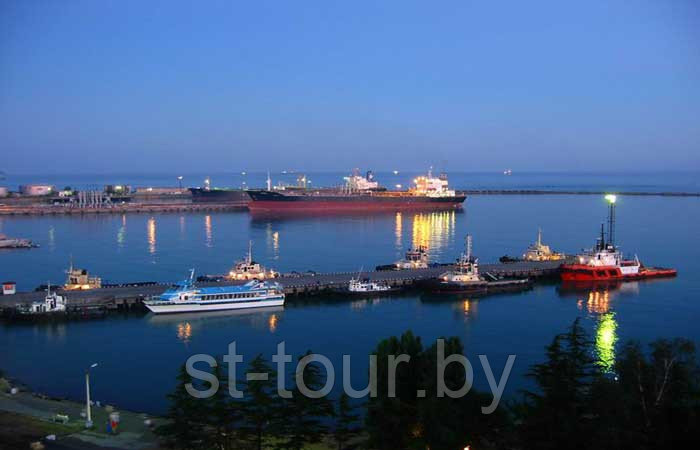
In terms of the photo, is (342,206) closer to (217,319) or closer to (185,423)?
(217,319)

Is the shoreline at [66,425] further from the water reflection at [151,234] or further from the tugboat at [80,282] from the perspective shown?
the water reflection at [151,234]

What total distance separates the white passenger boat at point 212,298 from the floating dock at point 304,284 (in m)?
0.97

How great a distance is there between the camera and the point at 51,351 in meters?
14.0

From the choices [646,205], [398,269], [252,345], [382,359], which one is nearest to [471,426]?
[382,359]

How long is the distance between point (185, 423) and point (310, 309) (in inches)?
409

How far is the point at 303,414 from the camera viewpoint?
7.88 meters

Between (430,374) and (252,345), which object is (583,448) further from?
(252,345)

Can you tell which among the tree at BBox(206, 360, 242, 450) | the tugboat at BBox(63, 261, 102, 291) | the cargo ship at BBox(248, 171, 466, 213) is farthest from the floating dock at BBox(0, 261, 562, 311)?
the cargo ship at BBox(248, 171, 466, 213)

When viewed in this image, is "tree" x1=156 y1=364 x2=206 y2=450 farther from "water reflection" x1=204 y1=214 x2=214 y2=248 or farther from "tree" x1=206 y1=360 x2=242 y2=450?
"water reflection" x1=204 y1=214 x2=214 y2=248

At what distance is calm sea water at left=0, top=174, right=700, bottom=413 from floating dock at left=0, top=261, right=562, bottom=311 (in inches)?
32.5

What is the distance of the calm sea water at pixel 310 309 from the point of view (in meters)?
13.3

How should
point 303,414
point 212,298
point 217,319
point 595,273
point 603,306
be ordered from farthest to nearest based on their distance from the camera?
1. point 595,273
2. point 603,306
3. point 212,298
4. point 217,319
5. point 303,414

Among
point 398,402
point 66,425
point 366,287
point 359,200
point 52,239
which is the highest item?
point 359,200

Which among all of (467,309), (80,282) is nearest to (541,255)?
(467,309)
